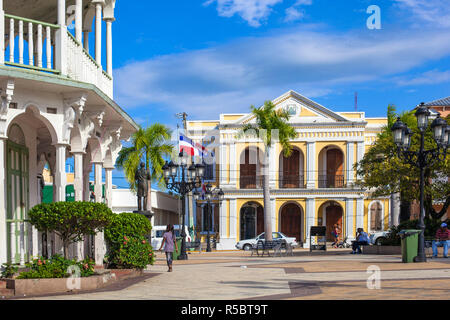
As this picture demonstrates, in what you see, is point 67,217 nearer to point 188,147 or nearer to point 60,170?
point 60,170

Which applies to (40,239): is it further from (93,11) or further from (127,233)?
(93,11)

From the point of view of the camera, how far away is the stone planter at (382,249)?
95.0 ft

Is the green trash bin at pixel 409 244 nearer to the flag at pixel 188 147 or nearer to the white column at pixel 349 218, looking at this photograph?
the flag at pixel 188 147

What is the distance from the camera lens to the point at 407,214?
34.1 m

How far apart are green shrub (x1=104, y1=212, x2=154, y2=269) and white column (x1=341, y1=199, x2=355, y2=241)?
36794mm

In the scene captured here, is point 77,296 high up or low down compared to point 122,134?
down

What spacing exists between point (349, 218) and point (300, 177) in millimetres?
5699

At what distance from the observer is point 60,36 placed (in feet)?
40.5

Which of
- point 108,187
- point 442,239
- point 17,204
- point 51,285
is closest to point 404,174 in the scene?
point 442,239

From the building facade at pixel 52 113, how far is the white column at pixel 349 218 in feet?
119

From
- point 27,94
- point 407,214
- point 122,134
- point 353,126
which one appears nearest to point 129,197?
point 353,126

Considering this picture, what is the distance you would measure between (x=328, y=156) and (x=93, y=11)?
4002 cm

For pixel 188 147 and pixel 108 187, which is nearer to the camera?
pixel 108 187

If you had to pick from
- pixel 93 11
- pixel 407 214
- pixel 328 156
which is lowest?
pixel 407 214
